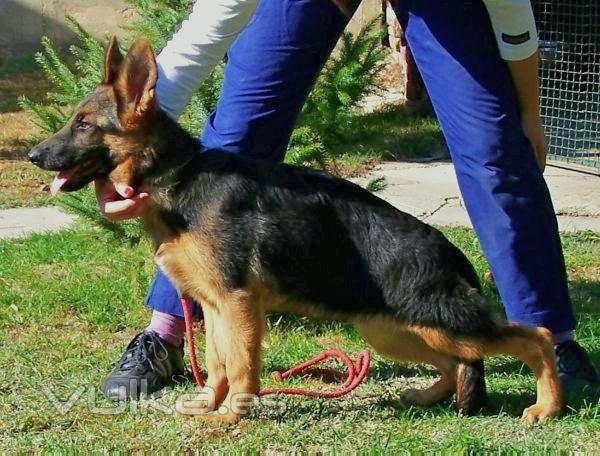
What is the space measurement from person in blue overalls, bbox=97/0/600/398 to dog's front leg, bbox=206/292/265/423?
526 millimetres

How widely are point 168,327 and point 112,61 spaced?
1.33 meters

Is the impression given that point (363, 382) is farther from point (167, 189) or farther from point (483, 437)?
point (167, 189)

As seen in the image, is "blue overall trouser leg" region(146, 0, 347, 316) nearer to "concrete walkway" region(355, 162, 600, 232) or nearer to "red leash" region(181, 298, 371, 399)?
"red leash" region(181, 298, 371, 399)

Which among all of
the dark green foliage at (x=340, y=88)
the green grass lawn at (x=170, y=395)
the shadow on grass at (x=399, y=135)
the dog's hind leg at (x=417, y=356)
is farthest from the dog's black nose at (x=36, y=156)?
the shadow on grass at (x=399, y=135)

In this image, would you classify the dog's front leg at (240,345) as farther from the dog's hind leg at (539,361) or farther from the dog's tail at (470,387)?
the dog's hind leg at (539,361)

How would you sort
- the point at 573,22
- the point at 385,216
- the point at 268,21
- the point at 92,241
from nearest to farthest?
the point at 385,216 → the point at 268,21 → the point at 92,241 → the point at 573,22

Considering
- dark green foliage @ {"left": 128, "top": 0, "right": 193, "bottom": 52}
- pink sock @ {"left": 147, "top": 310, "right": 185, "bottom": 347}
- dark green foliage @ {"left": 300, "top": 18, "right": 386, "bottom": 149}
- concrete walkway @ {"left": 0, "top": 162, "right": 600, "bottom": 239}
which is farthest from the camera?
concrete walkway @ {"left": 0, "top": 162, "right": 600, "bottom": 239}

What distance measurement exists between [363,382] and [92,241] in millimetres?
2801

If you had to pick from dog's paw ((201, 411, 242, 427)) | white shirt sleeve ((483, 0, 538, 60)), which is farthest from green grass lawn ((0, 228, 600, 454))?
white shirt sleeve ((483, 0, 538, 60))

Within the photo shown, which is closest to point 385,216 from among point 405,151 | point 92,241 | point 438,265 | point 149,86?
point 438,265

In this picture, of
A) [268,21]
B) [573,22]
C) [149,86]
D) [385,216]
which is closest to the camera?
[149,86]

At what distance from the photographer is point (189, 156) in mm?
4023

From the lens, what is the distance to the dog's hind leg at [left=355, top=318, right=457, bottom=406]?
423cm

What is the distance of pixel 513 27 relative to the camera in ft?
13.0
